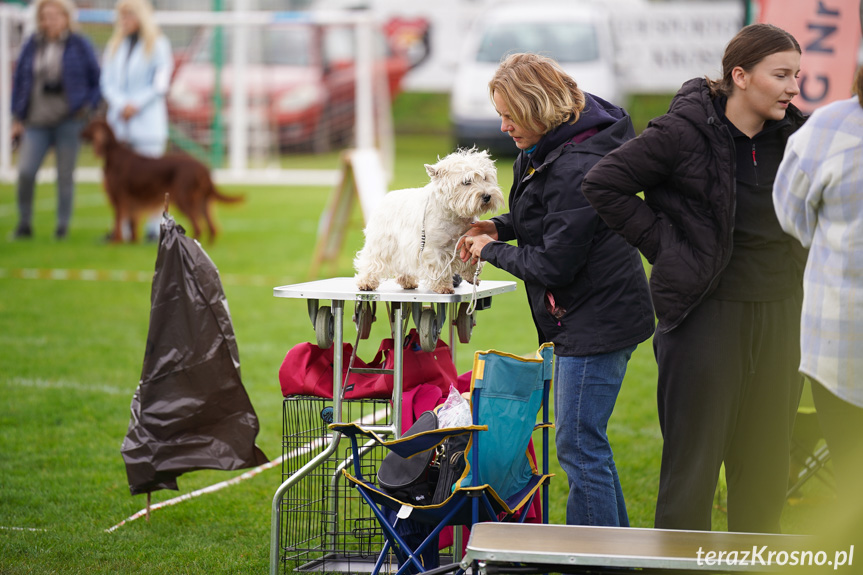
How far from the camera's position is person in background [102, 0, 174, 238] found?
11.3 m

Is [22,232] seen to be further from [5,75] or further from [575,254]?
[575,254]

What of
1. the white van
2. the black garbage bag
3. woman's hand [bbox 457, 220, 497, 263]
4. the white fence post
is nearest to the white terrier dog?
woman's hand [bbox 457, 220, 497, 263]

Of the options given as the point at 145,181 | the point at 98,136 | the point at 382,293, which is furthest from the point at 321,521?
the point at 98,136

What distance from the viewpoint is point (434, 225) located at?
344cm

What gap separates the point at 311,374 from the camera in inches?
145

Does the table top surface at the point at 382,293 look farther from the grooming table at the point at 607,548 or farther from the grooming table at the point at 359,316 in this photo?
the grooming table at the point at 607,548

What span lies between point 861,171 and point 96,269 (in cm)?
910

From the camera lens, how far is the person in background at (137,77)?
11.3 meters

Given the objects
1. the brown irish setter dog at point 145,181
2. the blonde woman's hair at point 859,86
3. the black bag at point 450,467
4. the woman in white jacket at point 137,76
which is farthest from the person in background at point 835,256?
the woman in white jacket at point 137,76

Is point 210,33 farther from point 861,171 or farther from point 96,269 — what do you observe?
point 861,171

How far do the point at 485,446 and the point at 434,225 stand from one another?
2.80 ft

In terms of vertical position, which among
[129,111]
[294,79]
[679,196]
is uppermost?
[294,79]

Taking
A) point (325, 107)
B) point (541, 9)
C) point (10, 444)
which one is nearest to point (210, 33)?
point (325, 107)

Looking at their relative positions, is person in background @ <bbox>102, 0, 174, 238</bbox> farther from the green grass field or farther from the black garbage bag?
the black garbage bag
